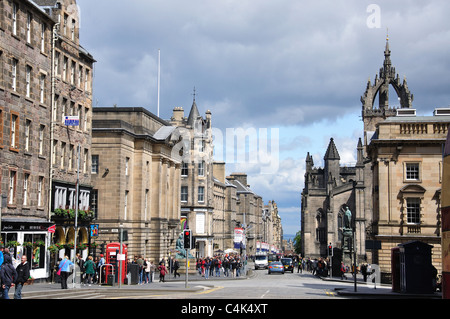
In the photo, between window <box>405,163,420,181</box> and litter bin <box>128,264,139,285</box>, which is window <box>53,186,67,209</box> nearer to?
litter bin <box>128,264,139,285</box>

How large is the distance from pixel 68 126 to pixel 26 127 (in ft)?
23.9

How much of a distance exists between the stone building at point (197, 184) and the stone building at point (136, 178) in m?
15.7

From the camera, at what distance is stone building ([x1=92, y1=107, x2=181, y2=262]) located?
54.6 metres

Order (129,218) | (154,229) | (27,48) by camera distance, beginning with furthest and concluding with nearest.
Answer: (154,229), (129,218), (27,48)

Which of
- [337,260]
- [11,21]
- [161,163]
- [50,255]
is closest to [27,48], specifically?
[11,21]

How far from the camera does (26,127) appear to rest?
122 ft

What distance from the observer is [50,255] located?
3919cm

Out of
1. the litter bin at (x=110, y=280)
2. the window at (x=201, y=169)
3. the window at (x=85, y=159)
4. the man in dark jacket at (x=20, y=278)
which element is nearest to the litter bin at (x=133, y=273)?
the litter bin at (x=110, y=280)

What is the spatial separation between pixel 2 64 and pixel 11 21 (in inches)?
104

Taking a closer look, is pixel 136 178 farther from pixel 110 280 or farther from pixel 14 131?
pixel 110 280

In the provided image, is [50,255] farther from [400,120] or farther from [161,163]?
Result: [400,120]

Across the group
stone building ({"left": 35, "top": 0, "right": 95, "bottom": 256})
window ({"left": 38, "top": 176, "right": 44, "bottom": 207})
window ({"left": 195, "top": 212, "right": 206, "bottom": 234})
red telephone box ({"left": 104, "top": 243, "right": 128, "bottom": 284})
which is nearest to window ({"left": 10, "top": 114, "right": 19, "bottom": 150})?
window ({"left": 38, "top": 176, "right": 44, "bottom": 207})

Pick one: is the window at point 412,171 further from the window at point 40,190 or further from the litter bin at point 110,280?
the window at point 40,190

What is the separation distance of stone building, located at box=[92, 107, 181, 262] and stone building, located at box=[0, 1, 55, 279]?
1466 centimetres
